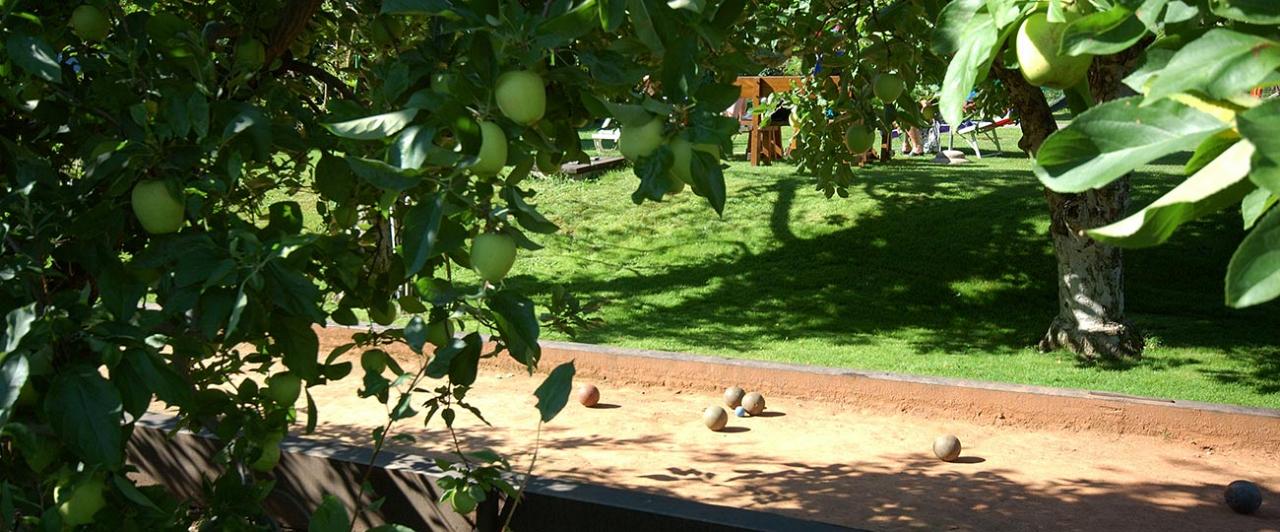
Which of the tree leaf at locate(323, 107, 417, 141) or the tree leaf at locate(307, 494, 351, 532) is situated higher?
the tree leaf at locate(323, 107, 417, 141)

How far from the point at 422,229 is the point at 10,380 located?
2.11ft

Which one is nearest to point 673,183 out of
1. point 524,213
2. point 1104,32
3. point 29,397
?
point 524,213

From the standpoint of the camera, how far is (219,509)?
219 centimetres

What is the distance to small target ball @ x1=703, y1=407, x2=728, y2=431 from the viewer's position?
18.5 ft

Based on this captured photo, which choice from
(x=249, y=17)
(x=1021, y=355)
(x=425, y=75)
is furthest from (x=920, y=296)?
(x=425, y=75)

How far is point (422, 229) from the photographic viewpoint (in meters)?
1.29

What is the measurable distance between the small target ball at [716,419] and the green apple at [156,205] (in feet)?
13.3

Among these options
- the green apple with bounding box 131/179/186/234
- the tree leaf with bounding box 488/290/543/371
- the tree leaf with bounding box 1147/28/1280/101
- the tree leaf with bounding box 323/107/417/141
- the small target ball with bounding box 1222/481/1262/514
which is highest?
the tree leaf with bounding box 1147/28/1280/101

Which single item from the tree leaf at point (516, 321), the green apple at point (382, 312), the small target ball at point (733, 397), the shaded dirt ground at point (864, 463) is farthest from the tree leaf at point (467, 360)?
the small target ball at point (733, 397)

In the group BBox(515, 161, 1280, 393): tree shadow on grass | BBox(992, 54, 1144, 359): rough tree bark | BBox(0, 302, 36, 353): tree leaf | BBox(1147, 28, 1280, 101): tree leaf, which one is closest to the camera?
BBox(1147, 28, 1280, 101): tree leaf

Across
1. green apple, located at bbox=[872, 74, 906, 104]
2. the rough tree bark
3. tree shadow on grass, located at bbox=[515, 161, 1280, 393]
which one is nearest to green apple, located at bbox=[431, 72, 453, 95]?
green apple, located at bbox=[872, 74, 906, 104]

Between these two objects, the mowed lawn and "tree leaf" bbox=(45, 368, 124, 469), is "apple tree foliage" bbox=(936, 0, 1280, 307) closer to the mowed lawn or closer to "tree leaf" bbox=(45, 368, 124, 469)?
"tree leaf" bbox=(45, 368, 124, 469)

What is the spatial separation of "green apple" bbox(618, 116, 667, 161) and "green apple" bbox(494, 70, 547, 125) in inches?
4.8

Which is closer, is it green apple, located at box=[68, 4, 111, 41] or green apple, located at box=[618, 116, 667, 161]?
green apple, located at box=[618, 116, 667, 161]
